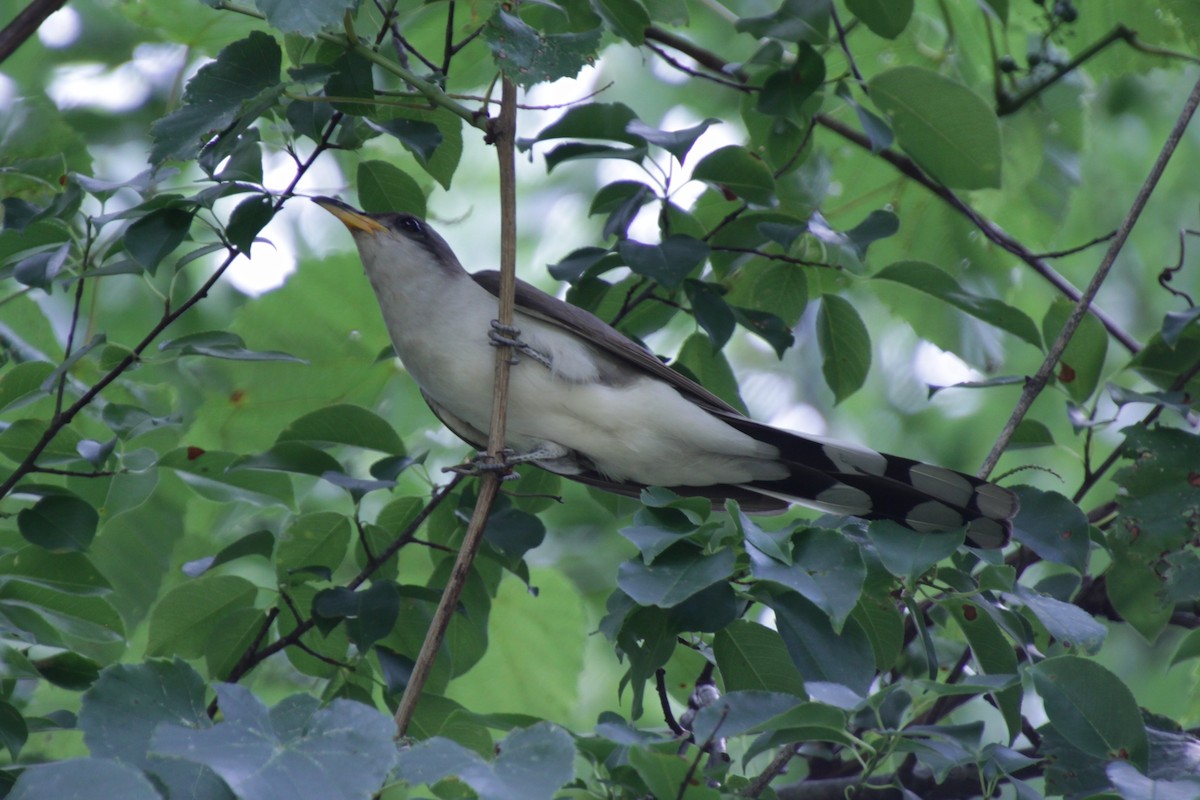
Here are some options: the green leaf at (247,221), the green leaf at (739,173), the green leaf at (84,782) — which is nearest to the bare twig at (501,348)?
the green leaf at (247,221)

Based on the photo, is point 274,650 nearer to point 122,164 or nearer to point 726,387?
point 726,387

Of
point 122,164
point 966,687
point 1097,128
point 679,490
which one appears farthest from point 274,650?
point 1097,128

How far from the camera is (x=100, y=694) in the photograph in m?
2.13

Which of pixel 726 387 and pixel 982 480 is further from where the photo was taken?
pixel 726 387

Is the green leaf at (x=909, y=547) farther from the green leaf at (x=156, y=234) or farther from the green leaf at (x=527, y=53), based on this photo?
the green leaf at (x=156, y=234)

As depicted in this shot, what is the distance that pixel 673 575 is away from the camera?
2465 millimetres

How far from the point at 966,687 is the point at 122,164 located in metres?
6.38

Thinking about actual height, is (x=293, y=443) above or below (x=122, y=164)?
below

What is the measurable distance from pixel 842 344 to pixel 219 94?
2.30 metres

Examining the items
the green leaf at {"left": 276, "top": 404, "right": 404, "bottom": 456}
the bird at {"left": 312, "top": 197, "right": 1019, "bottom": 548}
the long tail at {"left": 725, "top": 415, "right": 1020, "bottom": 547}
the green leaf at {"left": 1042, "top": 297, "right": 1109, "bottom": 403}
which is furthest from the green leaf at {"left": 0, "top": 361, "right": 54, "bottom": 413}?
the green leaf at {"left": 1042, "top": 297, "right": 1109, "bottom": 403}

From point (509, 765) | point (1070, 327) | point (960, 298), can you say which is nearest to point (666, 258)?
point (960, 298)

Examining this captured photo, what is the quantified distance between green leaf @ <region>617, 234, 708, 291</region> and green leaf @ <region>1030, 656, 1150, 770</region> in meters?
1.68

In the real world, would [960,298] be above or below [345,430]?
above

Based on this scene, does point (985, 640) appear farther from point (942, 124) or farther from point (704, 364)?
point (942, 124)
